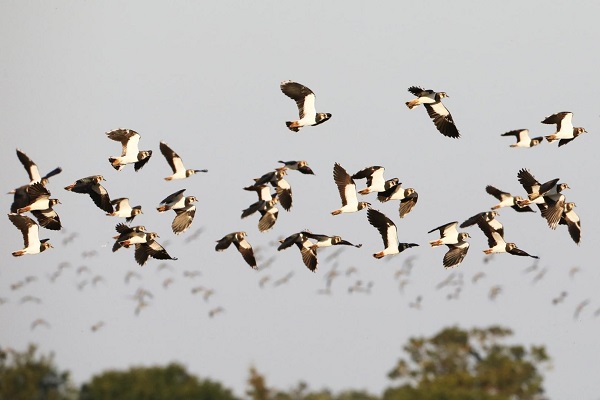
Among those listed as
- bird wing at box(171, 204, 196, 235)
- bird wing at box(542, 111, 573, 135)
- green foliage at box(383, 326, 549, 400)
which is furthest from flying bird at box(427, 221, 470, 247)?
green foliage at box(383, 326, 549, 400)

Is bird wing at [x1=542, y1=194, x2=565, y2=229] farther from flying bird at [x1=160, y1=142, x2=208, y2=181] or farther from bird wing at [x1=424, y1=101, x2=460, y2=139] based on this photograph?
flying bird at [x1=160, y1=142, x2=208, y2=181]

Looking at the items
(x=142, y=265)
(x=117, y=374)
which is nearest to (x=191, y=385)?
(x=117, y=374)

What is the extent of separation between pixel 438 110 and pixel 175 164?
9657 mm

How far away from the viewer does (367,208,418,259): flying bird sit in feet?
184

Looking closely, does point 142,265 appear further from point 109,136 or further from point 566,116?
point 566,116

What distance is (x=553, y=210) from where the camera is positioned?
2179 inches

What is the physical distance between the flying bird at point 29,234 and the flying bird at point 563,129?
18234mm

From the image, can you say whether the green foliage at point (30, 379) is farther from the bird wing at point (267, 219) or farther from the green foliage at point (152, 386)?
the bird wing at point (267, 219)

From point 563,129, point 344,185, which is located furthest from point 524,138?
point 344,185

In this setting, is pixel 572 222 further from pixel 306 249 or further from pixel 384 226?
pixel 306 249

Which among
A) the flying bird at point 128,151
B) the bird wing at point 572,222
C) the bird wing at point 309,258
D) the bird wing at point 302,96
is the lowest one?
the bird wing at point 309,258

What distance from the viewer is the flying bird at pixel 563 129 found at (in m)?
57.4

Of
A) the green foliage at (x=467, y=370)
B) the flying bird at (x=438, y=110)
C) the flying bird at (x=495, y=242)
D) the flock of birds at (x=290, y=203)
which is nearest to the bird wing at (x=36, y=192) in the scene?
the flock of birds at (x=290, y=203)

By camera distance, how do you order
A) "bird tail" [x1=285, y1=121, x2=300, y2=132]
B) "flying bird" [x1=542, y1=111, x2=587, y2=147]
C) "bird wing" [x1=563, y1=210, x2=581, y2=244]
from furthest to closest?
"flying bird" [x1=542, y1=111, x2=587, y2=147] < "bird wing" [x1=563, y1=210, x2=581, y2=244] < "bird tail" [x1=285, y1=121, x2=300, y2=132]
